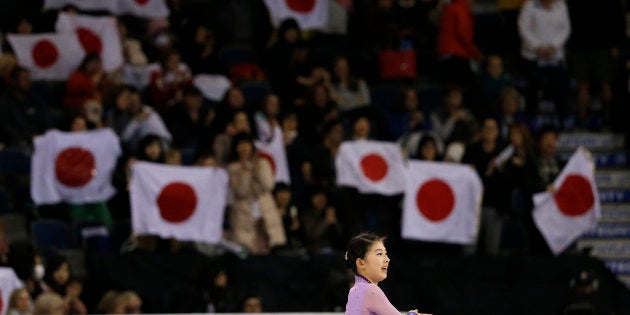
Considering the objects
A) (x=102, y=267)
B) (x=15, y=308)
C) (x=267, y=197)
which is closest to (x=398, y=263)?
(x=267, y=197)

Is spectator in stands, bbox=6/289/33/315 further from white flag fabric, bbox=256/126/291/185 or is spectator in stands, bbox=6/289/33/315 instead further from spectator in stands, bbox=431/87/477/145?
spectator in stands, bbox=431/87/477/145

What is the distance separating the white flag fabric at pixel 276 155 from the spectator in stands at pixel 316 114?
2.27 ft

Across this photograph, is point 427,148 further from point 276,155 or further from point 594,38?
point 594,38

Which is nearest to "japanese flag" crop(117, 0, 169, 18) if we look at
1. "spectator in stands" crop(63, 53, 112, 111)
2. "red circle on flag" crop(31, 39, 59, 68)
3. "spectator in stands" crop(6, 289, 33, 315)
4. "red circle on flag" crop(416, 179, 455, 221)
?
"red circle on flag" crop(31, 39, 59, 68)

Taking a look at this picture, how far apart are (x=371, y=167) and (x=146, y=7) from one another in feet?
13.7

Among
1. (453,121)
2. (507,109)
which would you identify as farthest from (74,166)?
(507,109)

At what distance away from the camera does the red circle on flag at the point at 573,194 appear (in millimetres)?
18219

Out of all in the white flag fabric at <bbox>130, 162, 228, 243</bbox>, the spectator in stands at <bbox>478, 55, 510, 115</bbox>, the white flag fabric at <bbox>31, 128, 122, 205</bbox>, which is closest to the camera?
the white flag fabric at <bbox>130, 162, 228, 243</bbox>

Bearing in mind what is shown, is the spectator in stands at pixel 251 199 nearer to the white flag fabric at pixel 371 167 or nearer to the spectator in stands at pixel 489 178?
the white flag fabric at pixel 371 167

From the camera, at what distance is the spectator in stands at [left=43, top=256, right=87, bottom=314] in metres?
15.5

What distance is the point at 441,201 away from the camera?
1802cm

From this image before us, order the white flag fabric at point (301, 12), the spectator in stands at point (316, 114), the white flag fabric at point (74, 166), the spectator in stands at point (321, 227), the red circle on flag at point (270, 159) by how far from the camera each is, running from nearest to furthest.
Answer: the spectator in stands at point (321, 227), the white flag fabric at point (74, 166), the red circle on flag at point (270, 159), the spectator in stands at point (316, 114), the white flag fabric at point (301, 12)

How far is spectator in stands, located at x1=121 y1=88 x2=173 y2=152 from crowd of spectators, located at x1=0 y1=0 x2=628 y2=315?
0.7 inches

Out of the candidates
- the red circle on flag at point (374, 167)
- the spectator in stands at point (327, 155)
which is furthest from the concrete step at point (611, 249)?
the spectator in stands at point (327, 155)
